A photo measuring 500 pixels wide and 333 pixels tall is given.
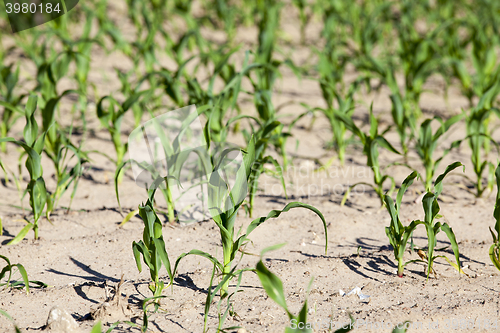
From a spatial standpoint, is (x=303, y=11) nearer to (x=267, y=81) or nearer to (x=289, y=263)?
(x=267, y=81)

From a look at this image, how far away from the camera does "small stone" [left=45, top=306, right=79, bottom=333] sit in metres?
1.76

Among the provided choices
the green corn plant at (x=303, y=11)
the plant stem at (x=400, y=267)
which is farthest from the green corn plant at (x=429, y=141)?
the green corn plant at (x=303, y=11)

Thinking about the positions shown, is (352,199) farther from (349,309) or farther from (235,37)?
(235,37)

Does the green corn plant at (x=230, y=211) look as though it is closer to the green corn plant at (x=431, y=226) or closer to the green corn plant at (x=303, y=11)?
the green corn plant at (x=431, y=226)

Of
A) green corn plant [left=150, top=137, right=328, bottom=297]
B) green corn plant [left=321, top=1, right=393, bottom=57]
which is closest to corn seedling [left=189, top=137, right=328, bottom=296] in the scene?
green corn plant [left=150, top=137, right=328, bottom=297]

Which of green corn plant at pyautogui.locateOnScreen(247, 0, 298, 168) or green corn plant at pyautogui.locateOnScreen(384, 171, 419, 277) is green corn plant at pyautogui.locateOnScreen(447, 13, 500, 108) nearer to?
green corn plant at pyautogui.locateOnScreen(247, 0, 298, 168)

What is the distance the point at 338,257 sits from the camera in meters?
2.28

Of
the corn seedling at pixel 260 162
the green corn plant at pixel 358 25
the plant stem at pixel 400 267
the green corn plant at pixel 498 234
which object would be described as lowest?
the plant stem at pixel 400 267

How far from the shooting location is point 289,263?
2.23 meters

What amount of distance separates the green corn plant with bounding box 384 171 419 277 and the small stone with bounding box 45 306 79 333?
1235mm

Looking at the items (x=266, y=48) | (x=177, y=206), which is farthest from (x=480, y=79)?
(x=177, y=206)

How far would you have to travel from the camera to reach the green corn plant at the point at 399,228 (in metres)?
2.01

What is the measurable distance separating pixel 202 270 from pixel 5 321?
0.77 meters

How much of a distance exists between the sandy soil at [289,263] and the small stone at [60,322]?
0.16ft
